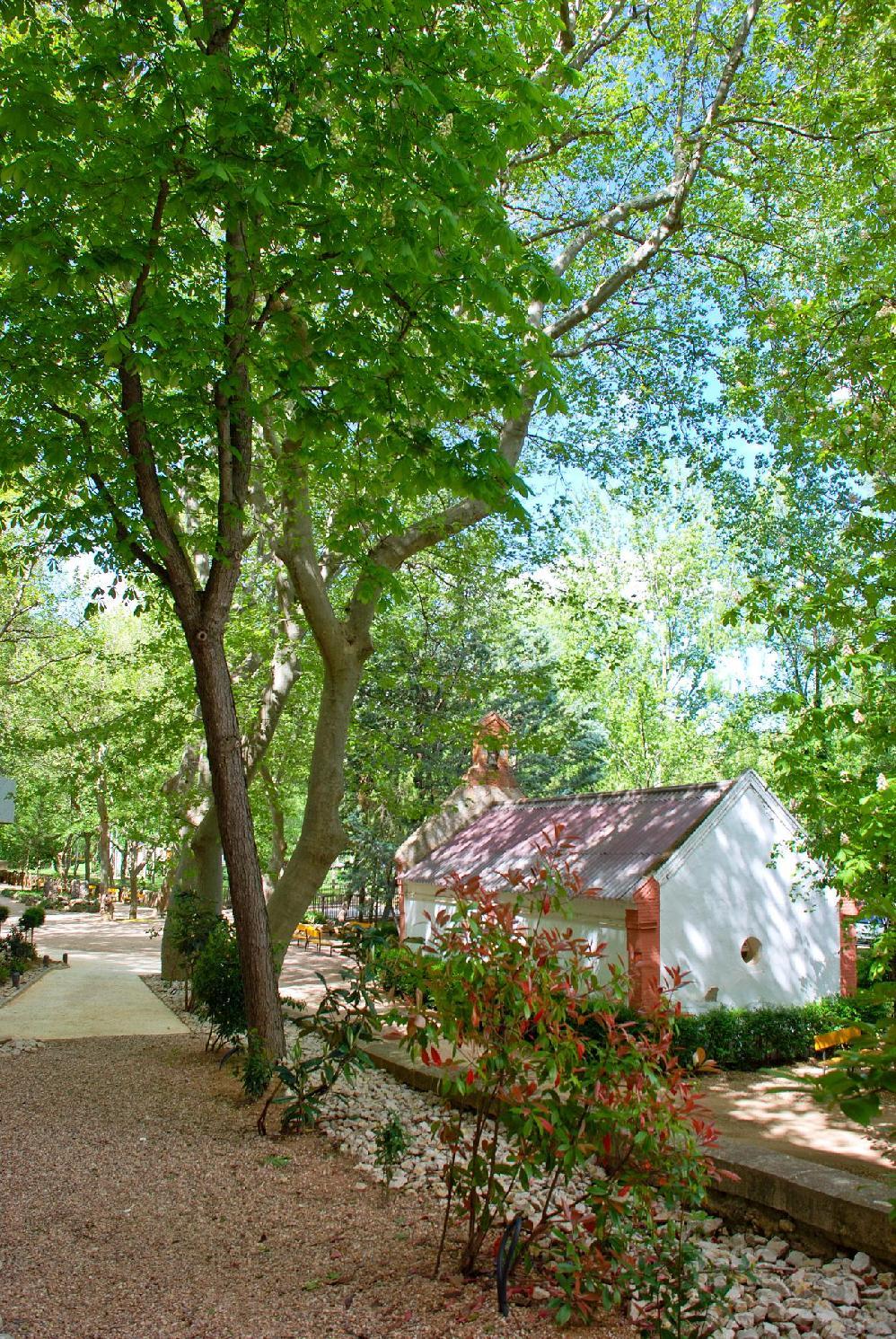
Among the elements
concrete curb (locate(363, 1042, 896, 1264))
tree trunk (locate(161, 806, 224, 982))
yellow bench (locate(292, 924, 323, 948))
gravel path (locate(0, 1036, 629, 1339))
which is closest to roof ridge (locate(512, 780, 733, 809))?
tree trunk (locate(161, 806, 224, 982))

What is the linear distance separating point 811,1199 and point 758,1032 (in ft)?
33.6

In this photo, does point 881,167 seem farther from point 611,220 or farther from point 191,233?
point 191,233

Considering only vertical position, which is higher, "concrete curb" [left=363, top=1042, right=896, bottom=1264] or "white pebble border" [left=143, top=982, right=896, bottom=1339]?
"concrete curb" [left=363, top=1042, right=896, bottom=1264]

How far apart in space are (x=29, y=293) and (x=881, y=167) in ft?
26.2

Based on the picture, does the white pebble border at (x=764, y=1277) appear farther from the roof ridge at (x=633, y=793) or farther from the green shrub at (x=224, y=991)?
the roof ridge at (x=633, y=793)

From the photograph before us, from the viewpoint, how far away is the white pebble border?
3973mm

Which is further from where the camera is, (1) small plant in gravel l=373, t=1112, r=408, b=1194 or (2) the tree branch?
(2) the tree branch

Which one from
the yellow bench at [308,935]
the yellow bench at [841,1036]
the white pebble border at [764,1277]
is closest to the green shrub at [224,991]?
the white pebble border at [764,1277]

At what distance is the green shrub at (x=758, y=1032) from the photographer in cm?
1346

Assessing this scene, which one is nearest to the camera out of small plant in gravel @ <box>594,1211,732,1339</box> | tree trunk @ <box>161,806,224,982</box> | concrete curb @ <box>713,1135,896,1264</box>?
small plant in gravel @ <box>594,1211,732,1339</box>

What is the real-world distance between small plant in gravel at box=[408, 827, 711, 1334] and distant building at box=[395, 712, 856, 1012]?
952 centimetres

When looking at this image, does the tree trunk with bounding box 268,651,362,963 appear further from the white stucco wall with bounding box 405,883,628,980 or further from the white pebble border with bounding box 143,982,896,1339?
the white stucco wall with bounding box 405,883,628,980

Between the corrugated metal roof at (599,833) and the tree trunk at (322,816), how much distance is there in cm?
445

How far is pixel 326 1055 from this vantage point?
17.8ft
